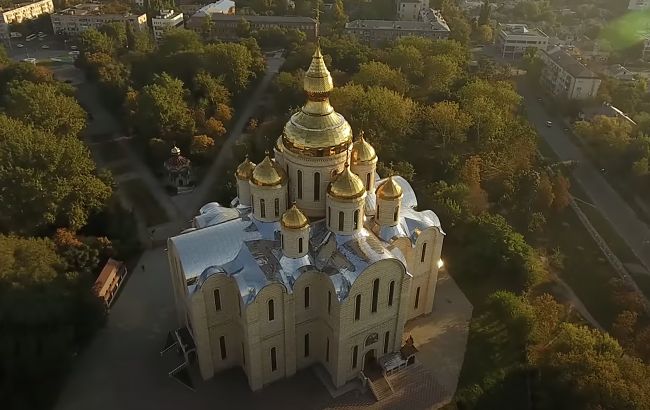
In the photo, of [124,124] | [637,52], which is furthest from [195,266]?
[637,52]

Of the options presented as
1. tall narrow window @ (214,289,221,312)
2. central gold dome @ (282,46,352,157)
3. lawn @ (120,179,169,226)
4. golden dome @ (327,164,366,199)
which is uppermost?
central gold dome @ (282,46,352,157)

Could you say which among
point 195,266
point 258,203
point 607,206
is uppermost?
point 258,203

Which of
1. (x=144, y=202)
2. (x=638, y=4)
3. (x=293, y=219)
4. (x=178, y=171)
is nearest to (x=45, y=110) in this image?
(x=144, y=202)

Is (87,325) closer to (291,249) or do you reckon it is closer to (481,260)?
(291,249)

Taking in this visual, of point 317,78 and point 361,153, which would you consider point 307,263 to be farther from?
point 317,78

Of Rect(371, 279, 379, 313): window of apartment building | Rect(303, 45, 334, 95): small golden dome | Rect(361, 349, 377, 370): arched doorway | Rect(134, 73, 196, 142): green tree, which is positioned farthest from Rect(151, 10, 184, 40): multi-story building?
Rect(371, 279, 379, 313): window of apartment building

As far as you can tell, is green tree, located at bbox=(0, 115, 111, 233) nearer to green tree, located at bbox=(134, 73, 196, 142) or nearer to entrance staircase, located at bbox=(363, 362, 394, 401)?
green tree, located at bbox=(134, 73, 196, 142)

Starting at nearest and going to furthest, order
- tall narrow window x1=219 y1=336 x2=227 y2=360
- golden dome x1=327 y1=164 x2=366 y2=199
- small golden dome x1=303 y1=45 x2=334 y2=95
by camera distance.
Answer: small golden dome x1=303 y1=45 x2=334 y2=95 < golden dome x1=327 y1=164 x2=366 y2=199 < tall narrow window x1=219 y1=336 x2=227 y2=360
